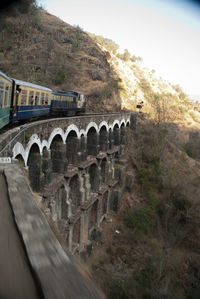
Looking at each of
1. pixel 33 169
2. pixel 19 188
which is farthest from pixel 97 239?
pixel 19 188

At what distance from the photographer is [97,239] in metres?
20.9

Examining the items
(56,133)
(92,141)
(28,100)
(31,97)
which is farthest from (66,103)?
(56,133)

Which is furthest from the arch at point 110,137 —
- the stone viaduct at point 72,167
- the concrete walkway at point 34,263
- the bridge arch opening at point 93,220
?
the concrete walkway at point 34,263

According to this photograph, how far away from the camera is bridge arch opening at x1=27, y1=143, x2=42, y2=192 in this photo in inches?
398

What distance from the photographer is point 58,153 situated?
12.9m

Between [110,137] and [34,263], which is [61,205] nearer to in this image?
[110,137]

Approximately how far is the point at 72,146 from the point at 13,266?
13865 millimetres

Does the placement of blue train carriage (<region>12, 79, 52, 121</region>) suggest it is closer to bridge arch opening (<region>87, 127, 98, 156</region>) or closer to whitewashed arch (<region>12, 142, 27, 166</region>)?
whitewashed arch (<region>12, 142, 27, 166</region>)

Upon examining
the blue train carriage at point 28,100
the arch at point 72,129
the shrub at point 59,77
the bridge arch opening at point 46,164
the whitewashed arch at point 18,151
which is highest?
the shrub at point 59,77

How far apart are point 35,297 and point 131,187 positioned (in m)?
27.8

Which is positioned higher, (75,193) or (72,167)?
(72,167)

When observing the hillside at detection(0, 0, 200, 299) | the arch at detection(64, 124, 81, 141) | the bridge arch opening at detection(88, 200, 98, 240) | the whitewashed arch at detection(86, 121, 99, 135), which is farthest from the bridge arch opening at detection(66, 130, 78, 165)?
the hillside at detection(0, 0, 200, 299)

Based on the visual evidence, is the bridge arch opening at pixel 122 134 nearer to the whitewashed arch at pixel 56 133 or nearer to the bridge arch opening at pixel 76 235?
the bridge arch opening at pixel 76 235

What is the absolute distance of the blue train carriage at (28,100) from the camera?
10750 millimetres
